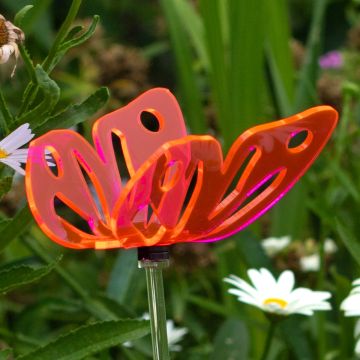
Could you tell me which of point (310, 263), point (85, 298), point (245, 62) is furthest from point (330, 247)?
point (85, 298)

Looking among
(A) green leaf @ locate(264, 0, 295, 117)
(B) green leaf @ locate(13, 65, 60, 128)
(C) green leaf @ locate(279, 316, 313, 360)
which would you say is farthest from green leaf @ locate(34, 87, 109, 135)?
(A) green leaf @ locate(264, 0, 295, 117)

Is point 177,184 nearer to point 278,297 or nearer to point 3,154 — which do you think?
point 3,154

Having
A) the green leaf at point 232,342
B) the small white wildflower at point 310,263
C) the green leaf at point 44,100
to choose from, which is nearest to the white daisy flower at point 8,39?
the green leaf at point 44,100

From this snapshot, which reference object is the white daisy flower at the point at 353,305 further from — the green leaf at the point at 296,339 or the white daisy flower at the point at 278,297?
the green leaf at the point at 296,339

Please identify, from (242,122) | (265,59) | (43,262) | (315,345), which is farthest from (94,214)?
(265,59)

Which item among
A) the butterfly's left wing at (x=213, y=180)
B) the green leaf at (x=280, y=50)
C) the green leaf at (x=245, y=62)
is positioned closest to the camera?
the butterfly's left wing at (x=213, y=180)

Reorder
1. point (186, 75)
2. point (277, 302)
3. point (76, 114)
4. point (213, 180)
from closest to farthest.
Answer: point (213, 180) < point (76, 114) < point (277, 302) < point (186, 75)
